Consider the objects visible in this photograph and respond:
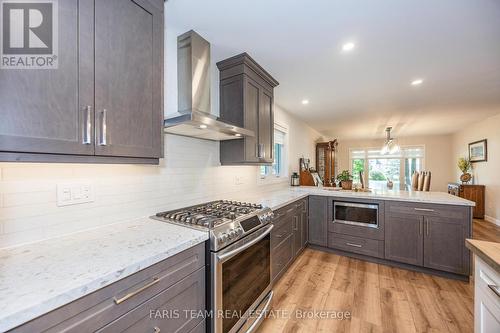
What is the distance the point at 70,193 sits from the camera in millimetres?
1191

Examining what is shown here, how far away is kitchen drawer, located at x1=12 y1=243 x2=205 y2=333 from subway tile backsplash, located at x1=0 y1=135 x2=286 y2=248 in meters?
0.63

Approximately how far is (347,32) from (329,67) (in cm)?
61

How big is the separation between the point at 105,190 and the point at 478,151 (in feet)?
24.2

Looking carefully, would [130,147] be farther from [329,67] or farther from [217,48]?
[329,67]

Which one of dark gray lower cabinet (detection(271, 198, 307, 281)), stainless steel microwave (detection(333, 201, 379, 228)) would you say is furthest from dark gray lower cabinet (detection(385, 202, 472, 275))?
dark gray lower cabinet (detection(271, 198, 307, 281))

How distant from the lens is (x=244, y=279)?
4.96 feet

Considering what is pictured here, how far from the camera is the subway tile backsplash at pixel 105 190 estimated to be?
1.02 meters

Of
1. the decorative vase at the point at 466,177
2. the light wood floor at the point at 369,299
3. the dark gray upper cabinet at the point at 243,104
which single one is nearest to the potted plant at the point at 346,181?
the light wood floor at the point at 369,299

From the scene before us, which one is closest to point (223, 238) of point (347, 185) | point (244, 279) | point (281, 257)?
point (244, 279)

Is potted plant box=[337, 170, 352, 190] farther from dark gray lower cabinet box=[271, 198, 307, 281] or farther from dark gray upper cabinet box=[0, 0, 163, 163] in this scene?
dark gray upper cabinet box=[0, 0, 163, 163]

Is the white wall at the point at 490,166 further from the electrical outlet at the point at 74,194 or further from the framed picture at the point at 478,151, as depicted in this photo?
the electrical outlet at the point at 74,194

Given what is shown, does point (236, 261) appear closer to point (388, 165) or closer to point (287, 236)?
point (287, 236)

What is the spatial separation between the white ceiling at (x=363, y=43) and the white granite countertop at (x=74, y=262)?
5.10 feet

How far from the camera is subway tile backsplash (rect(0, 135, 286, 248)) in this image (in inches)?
40.0
